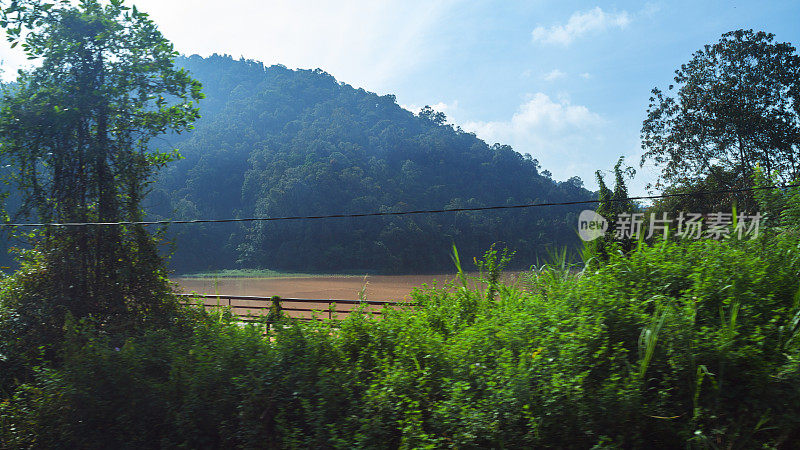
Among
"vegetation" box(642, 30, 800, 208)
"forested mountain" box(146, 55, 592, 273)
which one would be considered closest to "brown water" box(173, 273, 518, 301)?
"forested mountain" box(146, 55, 592, 273)

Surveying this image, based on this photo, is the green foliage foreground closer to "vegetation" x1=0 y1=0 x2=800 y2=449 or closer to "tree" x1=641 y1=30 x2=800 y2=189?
"vegetation" x1=0 y1=0 x2=800 y2=449

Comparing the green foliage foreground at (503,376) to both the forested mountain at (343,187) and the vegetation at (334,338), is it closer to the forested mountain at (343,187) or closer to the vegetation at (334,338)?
the vegetation at (334,338)

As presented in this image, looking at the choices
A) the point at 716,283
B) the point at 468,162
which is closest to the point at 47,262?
the point at 716,283

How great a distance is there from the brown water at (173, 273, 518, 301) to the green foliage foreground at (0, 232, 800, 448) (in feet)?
86.3

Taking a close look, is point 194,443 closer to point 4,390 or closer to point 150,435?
point 150,435

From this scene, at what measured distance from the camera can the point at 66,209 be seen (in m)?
7.17

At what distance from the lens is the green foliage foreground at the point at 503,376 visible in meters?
3.00

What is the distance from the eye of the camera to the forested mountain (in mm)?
45688

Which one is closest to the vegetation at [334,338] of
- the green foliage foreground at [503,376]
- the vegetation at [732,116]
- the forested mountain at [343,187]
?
the green foliage foreground at [503,376]

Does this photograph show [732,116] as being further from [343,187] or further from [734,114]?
[343,187]

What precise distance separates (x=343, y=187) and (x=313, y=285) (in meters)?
13.2

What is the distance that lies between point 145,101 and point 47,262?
105 inches

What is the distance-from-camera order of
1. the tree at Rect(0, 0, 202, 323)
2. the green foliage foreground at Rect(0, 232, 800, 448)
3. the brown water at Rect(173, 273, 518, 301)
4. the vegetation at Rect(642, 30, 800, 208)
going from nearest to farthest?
the green foliage foreground at Rect(0, 232, 800, 448) < the tree at Rect(0, 0, 202, 323) < the vegetation at Rect(642, 30, 800, 208) < the brown water at Rect(173, 273, 518, 301)

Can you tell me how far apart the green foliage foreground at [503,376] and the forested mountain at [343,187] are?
122ft
